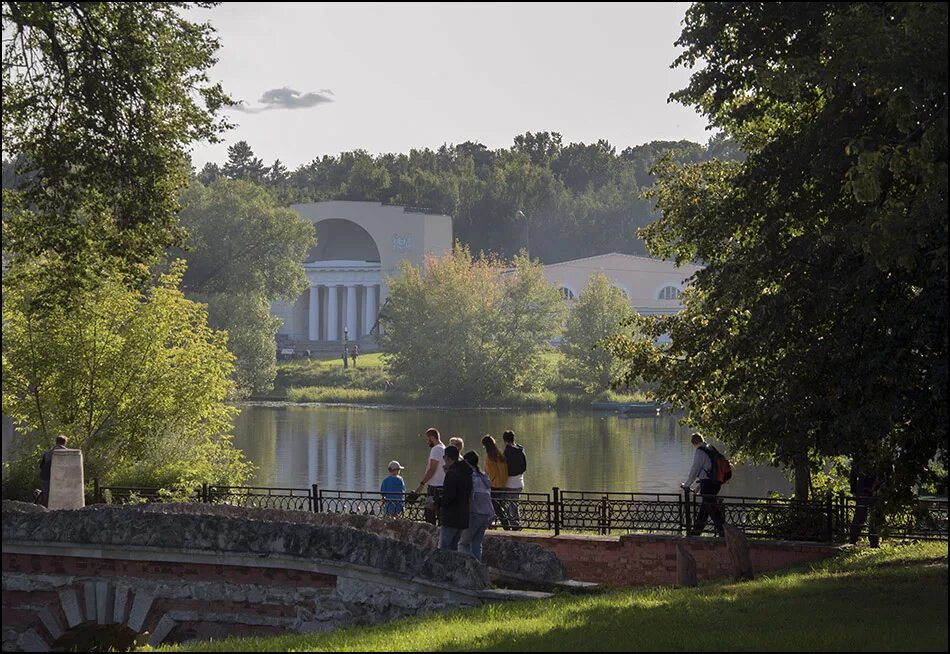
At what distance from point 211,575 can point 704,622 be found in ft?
18.5

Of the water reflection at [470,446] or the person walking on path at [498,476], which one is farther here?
the water reflection at [470,446]

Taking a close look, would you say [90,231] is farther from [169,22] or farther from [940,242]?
[940,242]

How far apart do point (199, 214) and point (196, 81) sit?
54727 mm

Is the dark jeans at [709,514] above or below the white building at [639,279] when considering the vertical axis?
below

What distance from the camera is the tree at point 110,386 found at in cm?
2559

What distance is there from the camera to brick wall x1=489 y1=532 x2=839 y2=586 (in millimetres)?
16906

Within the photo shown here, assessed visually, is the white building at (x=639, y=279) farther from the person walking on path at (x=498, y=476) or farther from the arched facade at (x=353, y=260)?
the person walking on path at (x=498, y=476)

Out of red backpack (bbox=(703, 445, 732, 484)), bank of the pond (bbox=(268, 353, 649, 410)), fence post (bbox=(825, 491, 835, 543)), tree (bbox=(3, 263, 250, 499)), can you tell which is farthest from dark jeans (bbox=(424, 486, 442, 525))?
bank of the pond (bbox=(268, 353, 649, 410))

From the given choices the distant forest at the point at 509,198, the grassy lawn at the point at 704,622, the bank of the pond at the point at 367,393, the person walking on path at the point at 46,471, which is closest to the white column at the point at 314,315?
the distant forest at the point at 509,198

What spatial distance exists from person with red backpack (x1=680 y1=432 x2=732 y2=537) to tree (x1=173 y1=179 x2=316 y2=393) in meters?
49.4

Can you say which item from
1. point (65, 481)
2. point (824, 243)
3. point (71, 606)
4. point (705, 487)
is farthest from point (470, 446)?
point (824, 243)

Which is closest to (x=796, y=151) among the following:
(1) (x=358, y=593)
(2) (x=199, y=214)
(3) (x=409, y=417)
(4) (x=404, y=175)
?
(1) (x=358, y=593)

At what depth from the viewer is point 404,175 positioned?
121 metres

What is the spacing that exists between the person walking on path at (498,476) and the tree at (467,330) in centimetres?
4704
